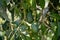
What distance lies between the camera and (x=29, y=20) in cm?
104

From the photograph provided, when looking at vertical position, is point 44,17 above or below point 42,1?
below

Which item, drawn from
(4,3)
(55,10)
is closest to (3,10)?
(4,3)

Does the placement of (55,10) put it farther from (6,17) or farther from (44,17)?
(6,17)

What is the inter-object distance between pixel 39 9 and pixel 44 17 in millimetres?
A: 48

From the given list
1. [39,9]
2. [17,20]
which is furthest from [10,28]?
[39,9]

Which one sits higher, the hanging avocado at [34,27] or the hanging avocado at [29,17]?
the hanging avocado at [29,17]

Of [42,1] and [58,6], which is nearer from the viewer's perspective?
[42,1]

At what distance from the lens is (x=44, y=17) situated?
40.8 inches

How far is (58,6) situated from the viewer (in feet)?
3.45

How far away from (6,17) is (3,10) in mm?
45

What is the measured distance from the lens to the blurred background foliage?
38.9 inches

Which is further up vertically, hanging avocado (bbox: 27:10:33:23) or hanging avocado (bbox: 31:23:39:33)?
hanging avocado (bbox: 27:10:33:23)

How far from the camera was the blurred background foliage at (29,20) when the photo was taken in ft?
3.24

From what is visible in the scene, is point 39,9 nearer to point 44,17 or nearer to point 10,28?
point 44,17
